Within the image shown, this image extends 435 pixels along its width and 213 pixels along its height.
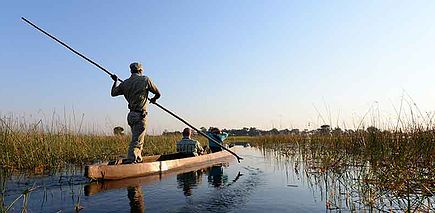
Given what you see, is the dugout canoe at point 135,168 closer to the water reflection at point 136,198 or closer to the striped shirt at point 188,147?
the striped shirt at point 188,147

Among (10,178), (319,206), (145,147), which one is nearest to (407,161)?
(319,206)

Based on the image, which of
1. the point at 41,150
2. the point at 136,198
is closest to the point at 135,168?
the point at 136,198

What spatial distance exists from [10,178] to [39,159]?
2063 millimetres

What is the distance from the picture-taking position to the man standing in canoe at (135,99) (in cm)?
1003

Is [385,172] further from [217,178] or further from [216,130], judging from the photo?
[216,130]

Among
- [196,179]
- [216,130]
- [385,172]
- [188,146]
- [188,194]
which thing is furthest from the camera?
[216,130]

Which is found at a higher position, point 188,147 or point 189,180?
point 188,147

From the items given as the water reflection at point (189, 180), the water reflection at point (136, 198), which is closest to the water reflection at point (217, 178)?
the water reflection at point (189, 180)

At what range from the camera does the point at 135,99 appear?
10.0 meters

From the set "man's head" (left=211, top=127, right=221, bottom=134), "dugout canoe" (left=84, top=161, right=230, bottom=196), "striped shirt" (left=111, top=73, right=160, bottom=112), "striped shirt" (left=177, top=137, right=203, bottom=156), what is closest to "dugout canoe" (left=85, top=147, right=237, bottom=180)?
"dugout canoe" (left=84, top=161, right=230, bottom=196)

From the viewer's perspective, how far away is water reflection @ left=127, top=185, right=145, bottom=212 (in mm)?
6361

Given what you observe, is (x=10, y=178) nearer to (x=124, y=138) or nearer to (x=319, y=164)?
(x=319, y=164)

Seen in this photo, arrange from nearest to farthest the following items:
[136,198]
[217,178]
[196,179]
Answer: [136,198] < [196,179] < [217,178]

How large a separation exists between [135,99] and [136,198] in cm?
348
